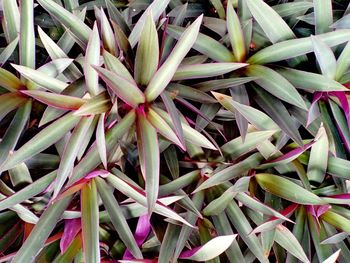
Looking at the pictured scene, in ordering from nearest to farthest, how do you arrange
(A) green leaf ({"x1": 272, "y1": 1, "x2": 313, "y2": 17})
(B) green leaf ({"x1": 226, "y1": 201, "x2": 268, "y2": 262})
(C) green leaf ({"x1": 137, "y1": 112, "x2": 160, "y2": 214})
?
(C) green leaf ({"x1": 137, "y1": 112, "x2": 160, "y2": 214})
(B) green leaf ({"x1": 226, "y1": 201, "x2": 268, "y2": 262})
(A) green leaf ({"x1": 272, "y1": 1, "x2": 313, "y2": 17})

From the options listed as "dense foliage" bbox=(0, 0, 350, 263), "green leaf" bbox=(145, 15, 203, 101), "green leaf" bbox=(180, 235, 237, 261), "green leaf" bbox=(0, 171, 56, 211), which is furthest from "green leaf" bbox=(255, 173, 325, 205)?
"green leaf" bbox=(0, 171, 56, 211)

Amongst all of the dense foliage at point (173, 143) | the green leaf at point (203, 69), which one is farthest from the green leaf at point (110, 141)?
the green leaf at point (203, 69)

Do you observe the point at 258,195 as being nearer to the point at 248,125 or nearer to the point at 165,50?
the point at 248,125

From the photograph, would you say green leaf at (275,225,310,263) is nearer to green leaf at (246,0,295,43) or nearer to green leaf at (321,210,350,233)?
green leaf at (321,210,350,233)

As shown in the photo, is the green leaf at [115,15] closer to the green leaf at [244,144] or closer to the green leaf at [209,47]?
the green leaf at [209,47]

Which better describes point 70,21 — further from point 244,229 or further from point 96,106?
point 244,229

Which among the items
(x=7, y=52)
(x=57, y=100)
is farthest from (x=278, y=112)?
(x=7, y=52)

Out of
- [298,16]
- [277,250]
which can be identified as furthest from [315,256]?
[298,16]
